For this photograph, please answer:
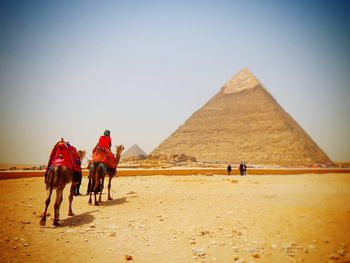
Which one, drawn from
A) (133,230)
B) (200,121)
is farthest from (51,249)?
(200,121)

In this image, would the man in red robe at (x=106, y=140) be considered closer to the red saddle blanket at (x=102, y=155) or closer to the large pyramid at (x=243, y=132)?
the red saddle blanket at (x=102, y=155)

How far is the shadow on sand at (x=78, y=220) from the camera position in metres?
4.99

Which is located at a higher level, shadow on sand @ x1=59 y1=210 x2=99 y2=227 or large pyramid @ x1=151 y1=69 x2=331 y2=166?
A: large pyramid @ x1=151 y1=69 x2=331 y2=166

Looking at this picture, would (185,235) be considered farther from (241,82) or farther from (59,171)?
(241,82)

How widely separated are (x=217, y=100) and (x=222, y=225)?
121m

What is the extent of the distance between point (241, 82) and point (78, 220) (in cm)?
12385

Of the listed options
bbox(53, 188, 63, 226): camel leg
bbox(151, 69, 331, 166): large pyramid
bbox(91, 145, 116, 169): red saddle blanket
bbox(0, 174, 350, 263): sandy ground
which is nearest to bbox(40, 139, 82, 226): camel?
bbox(53, 188, 63, 226): camel leg

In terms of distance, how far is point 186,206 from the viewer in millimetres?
5906

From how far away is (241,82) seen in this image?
12244 cm

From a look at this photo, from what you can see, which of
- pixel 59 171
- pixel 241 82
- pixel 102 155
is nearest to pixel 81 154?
pixel 102 155

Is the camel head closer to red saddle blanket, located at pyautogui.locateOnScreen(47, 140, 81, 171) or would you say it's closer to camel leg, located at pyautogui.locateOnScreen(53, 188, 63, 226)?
red saddle blanket, located at pyautogui.locateOnScreen(47, 140, 81, 171)

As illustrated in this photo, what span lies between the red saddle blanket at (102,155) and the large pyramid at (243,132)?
7299cm

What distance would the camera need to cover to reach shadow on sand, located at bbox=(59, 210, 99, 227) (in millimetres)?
4986

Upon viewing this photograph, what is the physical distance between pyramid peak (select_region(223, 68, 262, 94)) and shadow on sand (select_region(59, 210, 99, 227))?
385 feet
